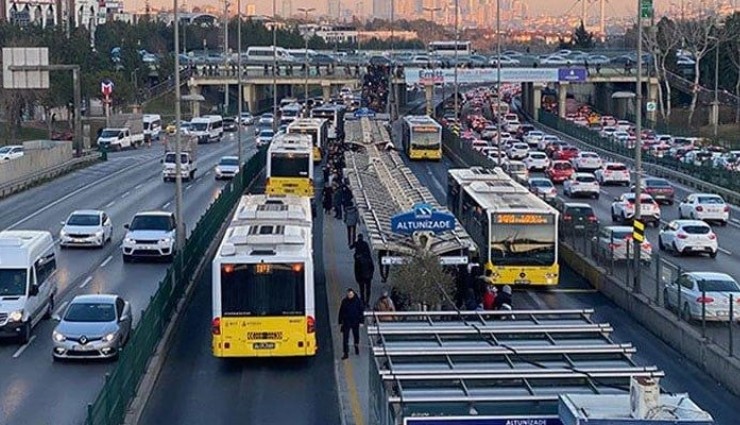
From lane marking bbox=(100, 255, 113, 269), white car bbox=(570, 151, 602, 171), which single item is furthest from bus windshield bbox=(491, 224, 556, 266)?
white car bbox=(570, 151, 602, 171)

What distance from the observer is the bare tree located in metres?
115

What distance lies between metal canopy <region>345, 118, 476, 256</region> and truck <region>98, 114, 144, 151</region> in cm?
3011

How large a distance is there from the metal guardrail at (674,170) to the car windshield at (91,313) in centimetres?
3977

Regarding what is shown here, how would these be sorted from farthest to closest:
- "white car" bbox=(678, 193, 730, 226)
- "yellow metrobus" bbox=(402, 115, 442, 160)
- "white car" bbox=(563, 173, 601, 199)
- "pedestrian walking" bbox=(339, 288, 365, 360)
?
"yellow metrobus" bbox=(402, 115, 442, 160)
"white car" bbox=(563, 173, 601, 199)
"white car" bbox=(678, 193, 730, 226)
"pedestrian walking" bbox=(339, 288, 365, 360)

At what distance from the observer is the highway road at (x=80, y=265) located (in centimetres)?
2333

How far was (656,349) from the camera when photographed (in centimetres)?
2814

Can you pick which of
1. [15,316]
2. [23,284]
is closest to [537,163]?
[23,284]

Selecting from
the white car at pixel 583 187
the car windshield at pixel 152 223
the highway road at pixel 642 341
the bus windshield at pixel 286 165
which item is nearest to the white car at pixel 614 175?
the white car at pixel 583 187

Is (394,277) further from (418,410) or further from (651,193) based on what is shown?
(651,193)

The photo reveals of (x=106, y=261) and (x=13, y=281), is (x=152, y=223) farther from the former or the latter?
(x=13, y=281)

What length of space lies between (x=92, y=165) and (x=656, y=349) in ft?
191

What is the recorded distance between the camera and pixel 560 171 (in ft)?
233

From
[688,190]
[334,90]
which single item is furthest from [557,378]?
[334,90]

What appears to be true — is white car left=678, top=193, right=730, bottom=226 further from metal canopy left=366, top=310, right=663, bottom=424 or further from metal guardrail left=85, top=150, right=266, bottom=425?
metal canopy left=366, top=310, right=663, bottom=424
